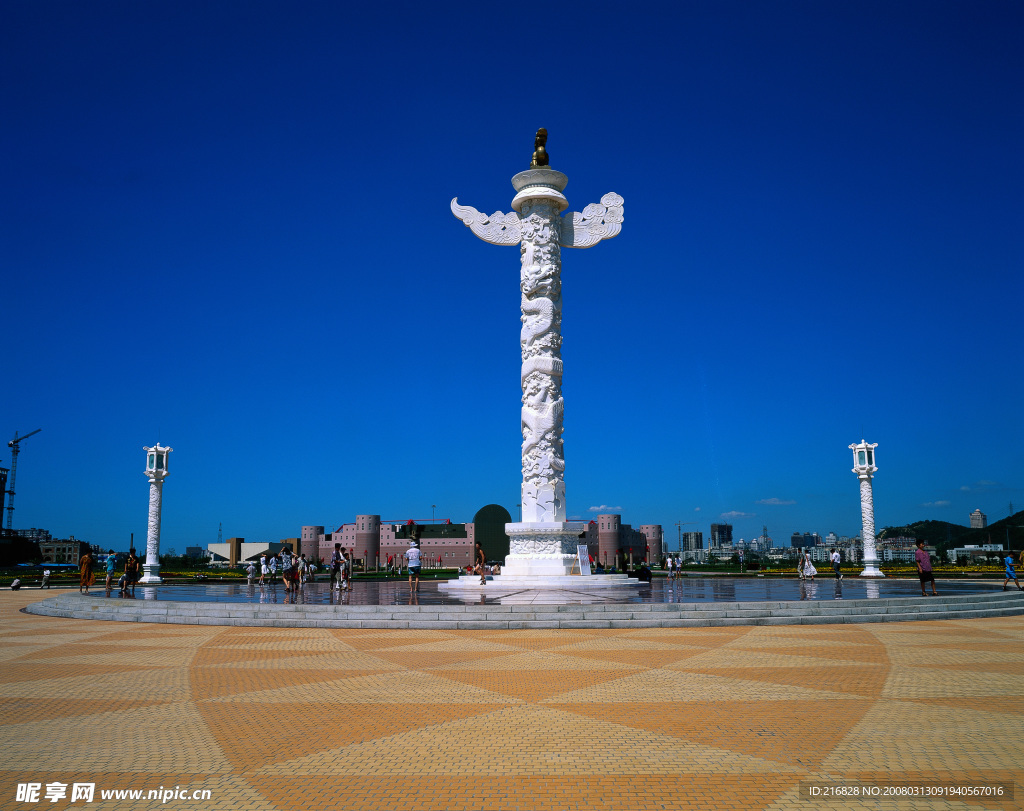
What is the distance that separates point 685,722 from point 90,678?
593 centimetres

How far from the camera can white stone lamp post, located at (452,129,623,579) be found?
19391 mm

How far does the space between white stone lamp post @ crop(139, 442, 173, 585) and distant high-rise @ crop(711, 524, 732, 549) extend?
17205 cm

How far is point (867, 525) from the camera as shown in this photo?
89.4 ft

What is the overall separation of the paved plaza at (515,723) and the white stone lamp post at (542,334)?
983 centimetres

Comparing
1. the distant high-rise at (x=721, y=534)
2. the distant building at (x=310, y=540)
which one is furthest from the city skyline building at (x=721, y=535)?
the distant building at (x=310, y=540)

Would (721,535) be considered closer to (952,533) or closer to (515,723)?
(952,533)

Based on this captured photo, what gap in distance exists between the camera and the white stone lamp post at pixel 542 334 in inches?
763

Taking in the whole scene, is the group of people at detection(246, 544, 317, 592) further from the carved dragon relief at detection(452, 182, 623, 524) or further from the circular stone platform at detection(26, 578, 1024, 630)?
the carved dragon relief at detection(452, 182, 623, 524)

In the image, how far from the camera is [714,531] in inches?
7407

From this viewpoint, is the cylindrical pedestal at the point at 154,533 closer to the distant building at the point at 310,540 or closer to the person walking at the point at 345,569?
the person walking at the point at 345,569

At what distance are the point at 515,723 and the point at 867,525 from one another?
2567cm

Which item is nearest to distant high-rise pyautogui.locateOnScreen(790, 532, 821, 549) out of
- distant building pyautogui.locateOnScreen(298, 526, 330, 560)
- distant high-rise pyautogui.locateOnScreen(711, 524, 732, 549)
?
distant high-rise pyautogui.locateOnScreen(711, 524, 732, 549)

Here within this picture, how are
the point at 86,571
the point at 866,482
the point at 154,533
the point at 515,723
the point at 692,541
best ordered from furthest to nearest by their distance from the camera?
the point at 692,541
the point at 866,482
the point at 154,533
the point at 86,571
the point at 515,723

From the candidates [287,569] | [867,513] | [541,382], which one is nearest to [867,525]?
[867,513]
